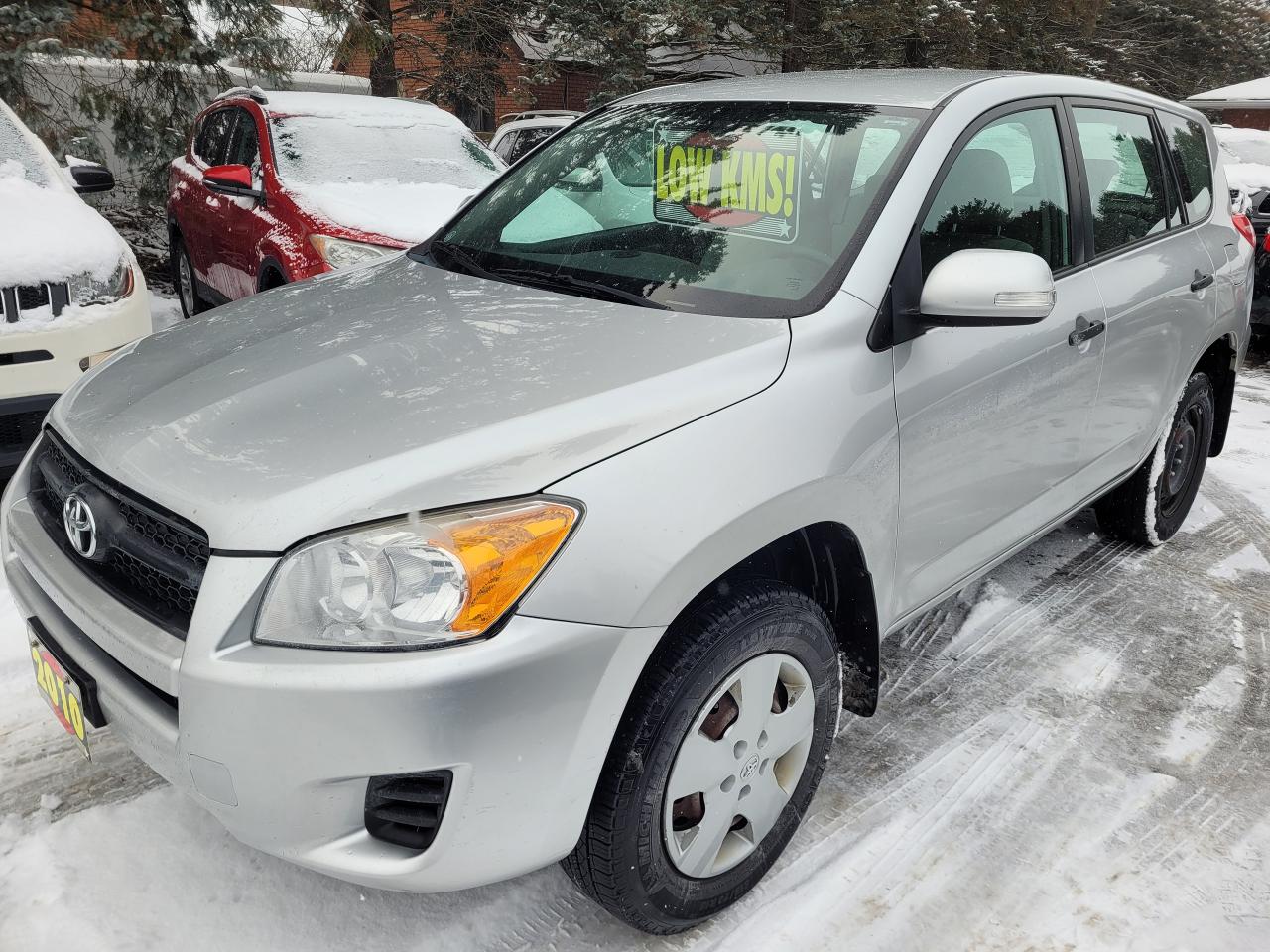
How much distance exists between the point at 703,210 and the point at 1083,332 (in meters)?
1.16

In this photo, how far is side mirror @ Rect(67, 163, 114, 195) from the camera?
5.23m

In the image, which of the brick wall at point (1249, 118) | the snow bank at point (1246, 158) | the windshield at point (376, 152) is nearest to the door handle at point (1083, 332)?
the windshield at point (376, 152)

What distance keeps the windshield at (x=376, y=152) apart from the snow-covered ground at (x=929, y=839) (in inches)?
150

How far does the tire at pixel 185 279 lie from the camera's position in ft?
24.0

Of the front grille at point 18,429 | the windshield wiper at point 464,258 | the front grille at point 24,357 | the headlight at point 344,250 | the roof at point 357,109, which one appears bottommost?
the front grille at point 18,429

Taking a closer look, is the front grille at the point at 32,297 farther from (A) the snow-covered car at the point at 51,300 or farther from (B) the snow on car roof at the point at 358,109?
(B) the snow on car roof at the point at 358,109

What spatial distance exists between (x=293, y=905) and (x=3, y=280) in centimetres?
287

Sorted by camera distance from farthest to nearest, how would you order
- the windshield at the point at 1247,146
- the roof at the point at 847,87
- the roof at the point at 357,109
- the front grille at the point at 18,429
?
the windshield at the point at 1247,146, the roof at the point at 357,109, the front grille at the point at 18,429, the roof at the point at 847,87

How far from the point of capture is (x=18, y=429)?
377 cm

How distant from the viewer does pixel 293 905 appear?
7.07 feet

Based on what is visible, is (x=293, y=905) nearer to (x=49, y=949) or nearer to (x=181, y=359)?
(x=49, y=949)

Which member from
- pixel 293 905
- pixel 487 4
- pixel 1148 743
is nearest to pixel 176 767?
pixel 293 905

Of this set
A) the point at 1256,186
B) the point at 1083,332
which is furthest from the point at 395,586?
the point at 1256,186

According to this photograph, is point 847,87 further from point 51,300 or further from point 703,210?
point 51,300
